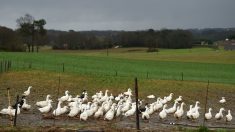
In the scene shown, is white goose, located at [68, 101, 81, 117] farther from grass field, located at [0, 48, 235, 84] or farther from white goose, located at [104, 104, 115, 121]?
grass field, located at [0, 48, 235, 84]

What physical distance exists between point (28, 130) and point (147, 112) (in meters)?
10.2

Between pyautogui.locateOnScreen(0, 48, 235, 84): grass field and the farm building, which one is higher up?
the farm building

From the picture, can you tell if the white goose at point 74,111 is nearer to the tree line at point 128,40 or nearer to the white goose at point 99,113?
the white goose at point 99,113

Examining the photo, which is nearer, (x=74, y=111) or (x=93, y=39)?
(x=74, y=111)

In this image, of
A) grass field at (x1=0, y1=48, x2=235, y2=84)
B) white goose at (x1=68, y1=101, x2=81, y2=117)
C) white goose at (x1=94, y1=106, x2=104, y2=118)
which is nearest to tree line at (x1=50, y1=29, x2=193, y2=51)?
grass field at (x1=0, y1=48, x2=235, y2=84)

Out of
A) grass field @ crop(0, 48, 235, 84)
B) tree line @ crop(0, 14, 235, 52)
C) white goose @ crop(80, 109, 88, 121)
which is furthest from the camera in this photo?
tree line @ crop(0, 14, 235, 52)

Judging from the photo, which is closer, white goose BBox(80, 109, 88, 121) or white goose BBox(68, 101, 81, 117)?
white goose BBox(80, 109, 88, 121)

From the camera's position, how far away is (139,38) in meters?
131

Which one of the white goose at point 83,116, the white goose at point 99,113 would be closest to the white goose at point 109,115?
the white goose at point 99,113

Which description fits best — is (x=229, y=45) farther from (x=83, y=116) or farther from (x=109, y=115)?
(x=83, y=116)

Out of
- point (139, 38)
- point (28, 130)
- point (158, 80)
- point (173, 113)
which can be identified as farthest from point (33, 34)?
point (28, 130)

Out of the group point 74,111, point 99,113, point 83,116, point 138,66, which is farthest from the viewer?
point 138,66

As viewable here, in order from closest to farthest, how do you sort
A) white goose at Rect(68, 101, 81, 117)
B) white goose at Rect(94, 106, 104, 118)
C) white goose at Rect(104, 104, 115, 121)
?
white goose at Rect(104, 104, 115, 121) < white goose at Rect(68, 101, 81, 117) < white goose at Rect(94, 106, 104, 118)

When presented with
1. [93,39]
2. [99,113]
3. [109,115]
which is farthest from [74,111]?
[93,39]
